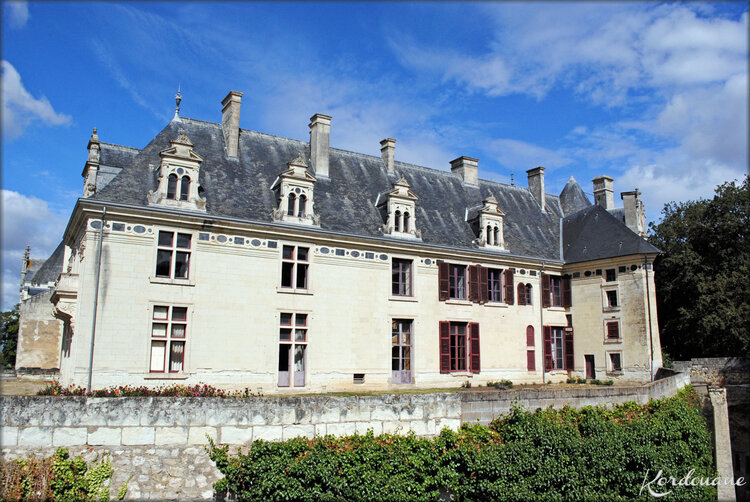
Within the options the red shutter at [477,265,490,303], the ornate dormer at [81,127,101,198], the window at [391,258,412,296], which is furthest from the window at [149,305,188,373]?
the red shutter at [477,265,490,303]

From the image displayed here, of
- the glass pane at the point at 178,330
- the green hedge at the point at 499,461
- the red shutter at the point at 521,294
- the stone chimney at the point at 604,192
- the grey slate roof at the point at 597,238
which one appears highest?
the stone chimney at the point at 604,192

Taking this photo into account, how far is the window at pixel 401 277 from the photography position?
75.7 ft

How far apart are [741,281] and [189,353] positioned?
23.6 metres

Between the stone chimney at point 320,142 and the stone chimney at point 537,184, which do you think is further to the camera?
the stone chimney at point 537,184

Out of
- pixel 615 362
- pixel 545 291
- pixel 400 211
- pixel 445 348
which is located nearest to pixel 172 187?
pixel 400 211

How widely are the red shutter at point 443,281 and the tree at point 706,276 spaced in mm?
12084

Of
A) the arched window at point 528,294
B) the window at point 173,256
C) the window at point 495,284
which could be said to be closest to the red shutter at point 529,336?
the arched window at point 528,294

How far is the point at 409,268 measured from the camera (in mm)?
23422

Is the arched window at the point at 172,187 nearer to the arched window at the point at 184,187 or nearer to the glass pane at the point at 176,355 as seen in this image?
the arched window at the point at 184,187

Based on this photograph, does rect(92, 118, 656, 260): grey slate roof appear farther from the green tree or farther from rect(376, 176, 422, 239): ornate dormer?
the green tree

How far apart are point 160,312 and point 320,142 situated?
987 cm

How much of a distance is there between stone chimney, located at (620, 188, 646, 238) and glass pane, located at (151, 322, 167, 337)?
21.1m

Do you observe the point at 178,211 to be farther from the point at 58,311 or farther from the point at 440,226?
the point at 440,226

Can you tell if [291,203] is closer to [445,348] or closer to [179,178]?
[179,178]
